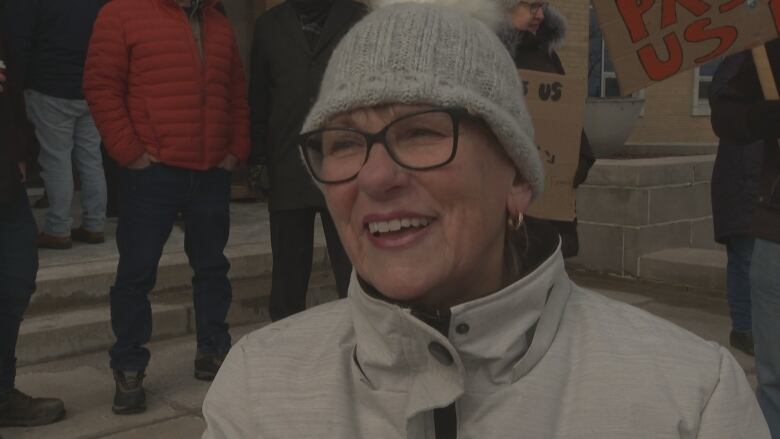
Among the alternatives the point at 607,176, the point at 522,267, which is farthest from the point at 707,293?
the point at 522,267

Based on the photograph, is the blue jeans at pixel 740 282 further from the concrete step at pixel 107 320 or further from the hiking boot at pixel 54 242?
the hiking boot at pixel 54 242

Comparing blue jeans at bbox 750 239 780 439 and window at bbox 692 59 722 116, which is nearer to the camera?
blue jeans at bbox 750 239 780 439

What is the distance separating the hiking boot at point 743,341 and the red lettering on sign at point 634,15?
2.99 metres

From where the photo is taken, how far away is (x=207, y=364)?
4.86 metres

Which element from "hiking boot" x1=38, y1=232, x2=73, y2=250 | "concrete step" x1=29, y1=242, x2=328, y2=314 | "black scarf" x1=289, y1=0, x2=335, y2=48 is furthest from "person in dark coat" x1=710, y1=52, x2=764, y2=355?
"hiking boot" x1=38, y1=232, x2=73, y2=250

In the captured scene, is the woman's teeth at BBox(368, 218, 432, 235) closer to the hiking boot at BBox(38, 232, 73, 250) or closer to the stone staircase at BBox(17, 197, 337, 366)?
the stone staircase at BBox(17, 197, 337, 366)

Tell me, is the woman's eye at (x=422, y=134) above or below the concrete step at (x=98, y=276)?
above

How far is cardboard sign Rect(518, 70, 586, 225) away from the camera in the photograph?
3.81m

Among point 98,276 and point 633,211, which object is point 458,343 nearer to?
point 98,276

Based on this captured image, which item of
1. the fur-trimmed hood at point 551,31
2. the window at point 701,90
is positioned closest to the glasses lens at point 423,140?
the fur-trimmed hood at point 551,31

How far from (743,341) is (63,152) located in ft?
14.5

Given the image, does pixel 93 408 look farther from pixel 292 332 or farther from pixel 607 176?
pixel 607 176

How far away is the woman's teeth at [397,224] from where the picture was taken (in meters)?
1.67

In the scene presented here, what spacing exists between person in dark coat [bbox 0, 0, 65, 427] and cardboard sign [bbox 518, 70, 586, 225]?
2069mm
